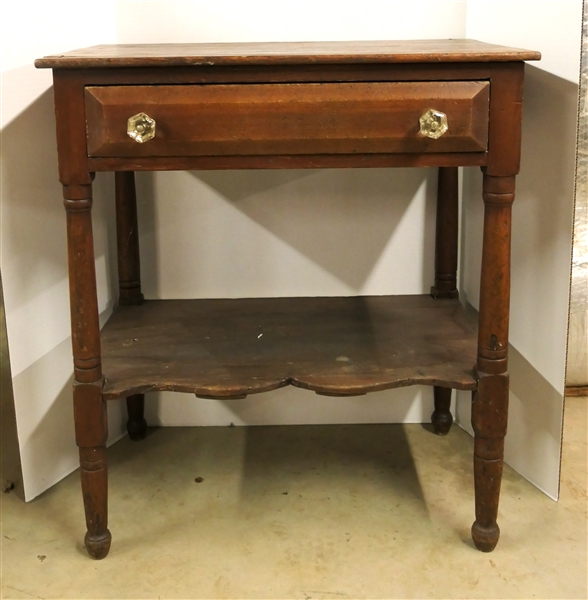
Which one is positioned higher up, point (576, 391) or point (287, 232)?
point (287, 232)

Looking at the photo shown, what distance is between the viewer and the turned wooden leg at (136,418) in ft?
5.84

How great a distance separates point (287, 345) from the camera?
151cm

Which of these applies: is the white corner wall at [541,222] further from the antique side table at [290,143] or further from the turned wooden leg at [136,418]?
the turned wooden leg at [136,418]

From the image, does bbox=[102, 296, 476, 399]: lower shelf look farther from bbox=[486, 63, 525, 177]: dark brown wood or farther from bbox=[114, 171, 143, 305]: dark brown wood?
bbox=[486, 63, 525, 177]: dark brown wood

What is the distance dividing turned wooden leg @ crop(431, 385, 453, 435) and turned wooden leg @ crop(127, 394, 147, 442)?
2.26 ft

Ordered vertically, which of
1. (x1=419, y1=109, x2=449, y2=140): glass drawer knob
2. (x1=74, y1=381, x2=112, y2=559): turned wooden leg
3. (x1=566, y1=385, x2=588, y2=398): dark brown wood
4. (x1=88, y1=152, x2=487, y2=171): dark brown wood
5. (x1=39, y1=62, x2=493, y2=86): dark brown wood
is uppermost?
(x1=39, y1=62, x2=493, y2=86): dark brown wood

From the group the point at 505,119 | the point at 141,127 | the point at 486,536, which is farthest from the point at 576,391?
the point at 141,127

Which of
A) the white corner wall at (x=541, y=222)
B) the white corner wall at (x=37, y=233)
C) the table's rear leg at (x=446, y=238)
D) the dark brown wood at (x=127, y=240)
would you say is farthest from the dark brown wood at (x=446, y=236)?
the white corner wall at (x=37, y=233)

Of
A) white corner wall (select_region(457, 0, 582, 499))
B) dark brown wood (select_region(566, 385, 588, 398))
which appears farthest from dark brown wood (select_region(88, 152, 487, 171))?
dark brown wood (select_region(566, 385, 588, 398))

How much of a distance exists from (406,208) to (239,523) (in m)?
0.79

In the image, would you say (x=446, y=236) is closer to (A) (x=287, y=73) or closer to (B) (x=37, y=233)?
(A) (x=287, y=73)

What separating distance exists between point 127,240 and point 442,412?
823 mm

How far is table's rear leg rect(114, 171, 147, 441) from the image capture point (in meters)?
1.67

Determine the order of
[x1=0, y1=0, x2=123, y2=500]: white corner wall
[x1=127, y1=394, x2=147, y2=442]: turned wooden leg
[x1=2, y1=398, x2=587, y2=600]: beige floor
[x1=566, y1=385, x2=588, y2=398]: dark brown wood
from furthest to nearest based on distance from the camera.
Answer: [x1=566, y1=385, x2=588, y2=398]: dark brown wood < [x1=127, y1=394, x2=147, y2=442]: turned wooden leg < [x1=0, y1=0, x2=123, y2=500]: white corner wall < [x1=2, y1=398, x2=587, y2=600]: beige floor
